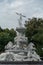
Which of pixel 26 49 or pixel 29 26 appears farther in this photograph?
pixel 29 26

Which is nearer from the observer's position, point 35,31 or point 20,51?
point 20,51

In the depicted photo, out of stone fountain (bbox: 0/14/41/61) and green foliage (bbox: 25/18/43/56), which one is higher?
green foliage (bbox: 25/18/43/56)

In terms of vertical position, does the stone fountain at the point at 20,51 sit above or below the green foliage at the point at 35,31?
below

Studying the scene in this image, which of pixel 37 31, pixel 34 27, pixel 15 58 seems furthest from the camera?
pixel 34 27

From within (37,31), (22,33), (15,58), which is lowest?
(15,58)

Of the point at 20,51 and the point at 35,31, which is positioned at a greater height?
the point at 35,31

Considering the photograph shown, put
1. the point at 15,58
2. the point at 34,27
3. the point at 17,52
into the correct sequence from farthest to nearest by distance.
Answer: the point at 34,27, the point at 17,52, the point at 15,58

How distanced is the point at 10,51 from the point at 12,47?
0.52m

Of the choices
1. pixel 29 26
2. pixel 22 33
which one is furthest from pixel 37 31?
pixel 22 33

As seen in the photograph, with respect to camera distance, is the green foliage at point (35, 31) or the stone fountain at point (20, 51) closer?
the stone fountain at point (20, 51)

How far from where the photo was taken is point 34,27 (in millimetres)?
64125

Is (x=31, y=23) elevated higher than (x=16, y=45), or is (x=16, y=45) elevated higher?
(x=31, y=23)

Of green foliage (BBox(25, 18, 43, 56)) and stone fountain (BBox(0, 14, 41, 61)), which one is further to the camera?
green foliage (BBox(25, 18, 43, 56))

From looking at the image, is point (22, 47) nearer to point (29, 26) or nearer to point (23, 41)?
point (23, 41)
